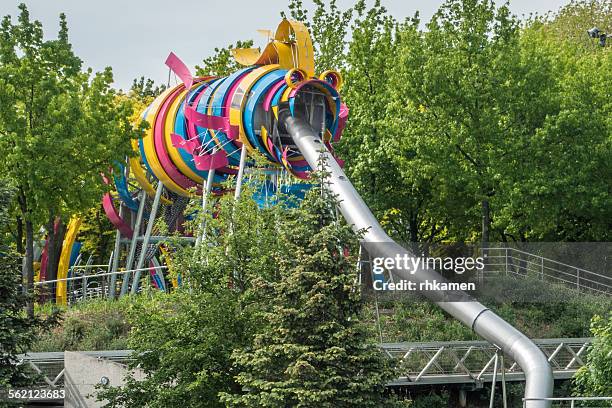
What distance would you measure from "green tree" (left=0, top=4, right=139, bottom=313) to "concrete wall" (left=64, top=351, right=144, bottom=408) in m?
4.69

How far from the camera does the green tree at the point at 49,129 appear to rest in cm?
2956

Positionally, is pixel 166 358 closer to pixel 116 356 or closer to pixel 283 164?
pixel 116 356

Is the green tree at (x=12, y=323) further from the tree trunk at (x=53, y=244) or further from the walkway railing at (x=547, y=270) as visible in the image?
the walkway railing at (x=547, y=270)

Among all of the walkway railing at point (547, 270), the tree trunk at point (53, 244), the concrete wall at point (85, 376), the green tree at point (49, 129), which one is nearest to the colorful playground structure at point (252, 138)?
the tree trunk at point (53, 244)

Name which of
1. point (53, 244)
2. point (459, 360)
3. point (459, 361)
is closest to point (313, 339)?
point (459, 361)

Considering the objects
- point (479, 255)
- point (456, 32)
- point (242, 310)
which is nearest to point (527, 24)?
point (456, 32)

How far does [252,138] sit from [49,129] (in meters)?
4.97

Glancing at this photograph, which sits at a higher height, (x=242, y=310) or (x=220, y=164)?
(x=220, y=164)

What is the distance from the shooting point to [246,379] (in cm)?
2108

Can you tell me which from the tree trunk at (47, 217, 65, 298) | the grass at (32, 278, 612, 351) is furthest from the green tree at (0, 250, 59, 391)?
the tree trunk at (47, 217, 65, 298)

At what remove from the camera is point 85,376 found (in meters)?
→ 24.6

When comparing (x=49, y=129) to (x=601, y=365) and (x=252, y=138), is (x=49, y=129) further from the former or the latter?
(x=601, y=365)

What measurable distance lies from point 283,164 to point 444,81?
19.9ft

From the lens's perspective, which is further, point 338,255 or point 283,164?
point 283,164
